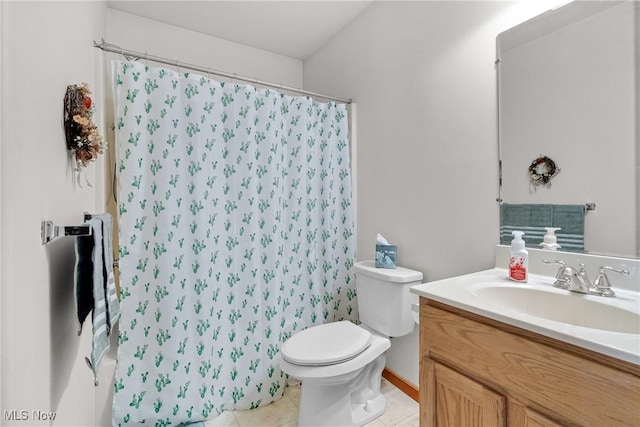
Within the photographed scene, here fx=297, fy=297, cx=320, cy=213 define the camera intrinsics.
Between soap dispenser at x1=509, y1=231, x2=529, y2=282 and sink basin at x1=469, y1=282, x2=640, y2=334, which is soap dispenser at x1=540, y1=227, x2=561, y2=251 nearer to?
soap dispenser at x1=509, y1=231, x2=529, y2=282

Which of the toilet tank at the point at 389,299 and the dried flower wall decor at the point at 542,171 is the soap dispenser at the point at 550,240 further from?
the toilet tank at the point at 389,299

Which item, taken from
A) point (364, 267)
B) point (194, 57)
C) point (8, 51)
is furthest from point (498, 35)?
point (194, 57)

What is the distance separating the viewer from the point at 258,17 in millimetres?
2061

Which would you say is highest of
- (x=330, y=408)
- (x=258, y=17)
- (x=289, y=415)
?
(x=258, y=17)

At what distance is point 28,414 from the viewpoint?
56 cm

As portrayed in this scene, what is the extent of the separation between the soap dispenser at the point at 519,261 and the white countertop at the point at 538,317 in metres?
0.03

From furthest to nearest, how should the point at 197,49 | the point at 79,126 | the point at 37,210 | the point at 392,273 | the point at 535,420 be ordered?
the point at 197,49, the point at 392,273, the point at 79,126, the point at 535,420, the point at 37,210

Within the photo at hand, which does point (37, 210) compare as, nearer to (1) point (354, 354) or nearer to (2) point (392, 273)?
(1) point (354, 354)

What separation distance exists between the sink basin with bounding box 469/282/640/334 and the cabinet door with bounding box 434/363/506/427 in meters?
0.25

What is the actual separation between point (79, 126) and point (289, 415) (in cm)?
169

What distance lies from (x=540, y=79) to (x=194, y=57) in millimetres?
2195

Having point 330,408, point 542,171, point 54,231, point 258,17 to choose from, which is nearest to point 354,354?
point 330,408

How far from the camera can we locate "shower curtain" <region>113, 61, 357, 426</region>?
1.48m

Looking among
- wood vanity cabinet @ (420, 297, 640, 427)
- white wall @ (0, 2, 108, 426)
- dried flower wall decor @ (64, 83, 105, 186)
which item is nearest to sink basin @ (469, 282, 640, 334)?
wood vanity cabinet @ (420, 297, 640, 427)
